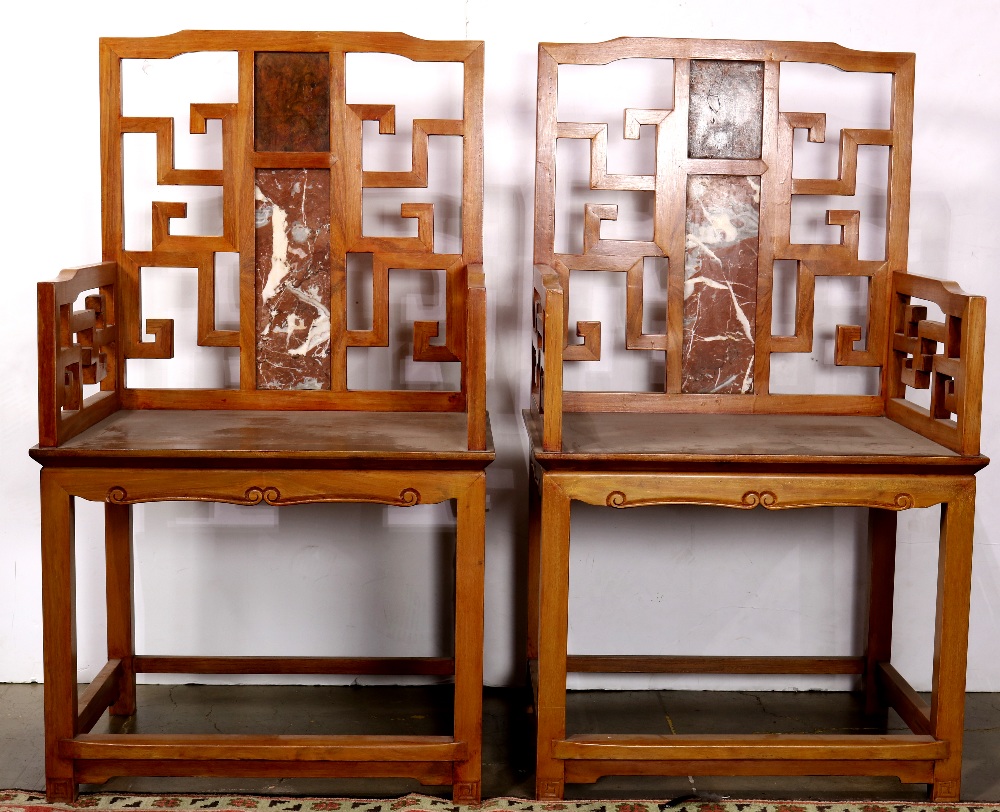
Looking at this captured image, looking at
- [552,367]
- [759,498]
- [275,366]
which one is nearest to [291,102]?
[275,366]

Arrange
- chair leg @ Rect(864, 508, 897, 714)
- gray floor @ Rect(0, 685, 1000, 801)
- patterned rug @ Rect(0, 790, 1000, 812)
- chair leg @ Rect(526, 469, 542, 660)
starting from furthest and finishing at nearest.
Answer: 1. chair leg @ Rect(864, 508, 897, 714)
2. chair leg @ Rect(526, 469, 542, 660)
3. gray floor @ Rect(0, 685, 1000, 801)
4. patterned rug @ Rect(0, 790, 1000, 812)

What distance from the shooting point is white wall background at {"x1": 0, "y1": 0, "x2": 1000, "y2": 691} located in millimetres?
2475

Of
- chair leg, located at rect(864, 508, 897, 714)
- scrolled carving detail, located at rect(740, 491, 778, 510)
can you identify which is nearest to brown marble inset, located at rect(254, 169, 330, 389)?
scrolled carving detail, located at rect(740, 491, 778, 510)

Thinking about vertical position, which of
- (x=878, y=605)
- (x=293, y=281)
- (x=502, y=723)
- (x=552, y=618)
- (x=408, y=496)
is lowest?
(x=502, y=723)

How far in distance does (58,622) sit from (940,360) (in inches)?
60.4

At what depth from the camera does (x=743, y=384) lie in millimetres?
2342

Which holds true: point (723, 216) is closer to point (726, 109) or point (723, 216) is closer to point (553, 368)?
point (726, 109)

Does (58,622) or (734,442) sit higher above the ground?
(734,442)

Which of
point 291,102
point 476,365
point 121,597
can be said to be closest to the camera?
point 476,365

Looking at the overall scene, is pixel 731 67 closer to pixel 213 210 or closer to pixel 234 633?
pixel 213 210

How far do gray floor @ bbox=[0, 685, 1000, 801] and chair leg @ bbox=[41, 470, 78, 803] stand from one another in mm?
152

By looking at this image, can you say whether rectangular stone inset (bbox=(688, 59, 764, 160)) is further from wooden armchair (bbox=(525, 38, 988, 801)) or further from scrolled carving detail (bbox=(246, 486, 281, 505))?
scrolled carving detail (bbox=(246, 486, 281, 505))

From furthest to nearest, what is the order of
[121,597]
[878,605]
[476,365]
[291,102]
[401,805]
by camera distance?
[878,605], [121,597], [291,102], [401,805], [476,365]

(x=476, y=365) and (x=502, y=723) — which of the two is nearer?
(x=476, y=365)
